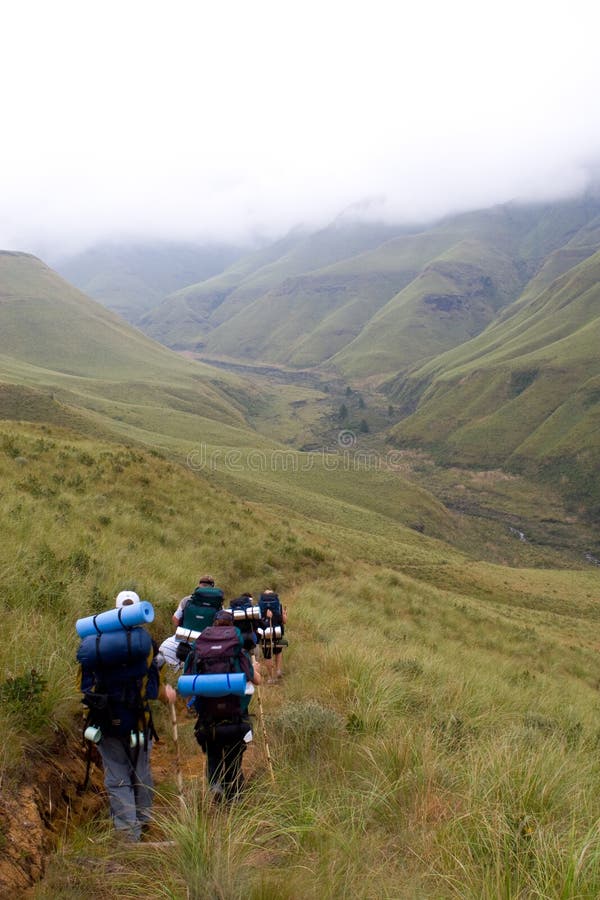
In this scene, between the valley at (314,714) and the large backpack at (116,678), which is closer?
the valley at (314,714)

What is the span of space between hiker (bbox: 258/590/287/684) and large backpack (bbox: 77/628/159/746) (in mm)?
3950

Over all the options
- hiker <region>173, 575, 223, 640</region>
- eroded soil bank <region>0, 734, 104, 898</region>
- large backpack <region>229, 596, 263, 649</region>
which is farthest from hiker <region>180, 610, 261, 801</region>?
hiker <region>173, 575, 223, 640</region>

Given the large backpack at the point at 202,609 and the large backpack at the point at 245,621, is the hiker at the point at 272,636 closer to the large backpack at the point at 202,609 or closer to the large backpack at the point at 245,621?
the large backpack at the point at 245,621

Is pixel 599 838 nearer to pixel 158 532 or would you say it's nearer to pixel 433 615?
pixel 158 532

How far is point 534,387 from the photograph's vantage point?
130875 mm

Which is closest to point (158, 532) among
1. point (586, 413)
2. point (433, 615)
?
point (433, 615)

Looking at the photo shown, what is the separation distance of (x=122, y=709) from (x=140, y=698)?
0.18 m

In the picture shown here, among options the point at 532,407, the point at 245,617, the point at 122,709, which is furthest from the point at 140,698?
the point at 532,407

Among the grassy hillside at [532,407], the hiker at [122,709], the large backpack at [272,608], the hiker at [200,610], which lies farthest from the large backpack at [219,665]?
the grassy hillside at [532,407]

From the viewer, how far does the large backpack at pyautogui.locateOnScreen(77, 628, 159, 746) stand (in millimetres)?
4500

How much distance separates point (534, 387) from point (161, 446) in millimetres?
104900

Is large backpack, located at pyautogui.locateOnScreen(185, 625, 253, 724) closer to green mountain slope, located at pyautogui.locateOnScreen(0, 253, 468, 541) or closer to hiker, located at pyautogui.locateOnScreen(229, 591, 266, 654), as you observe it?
hiker, located at pyautogui.locateOnScreen(229, 591, 266, 654)

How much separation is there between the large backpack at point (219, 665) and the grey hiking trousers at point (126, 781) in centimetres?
70

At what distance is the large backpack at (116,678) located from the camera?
177 inches
